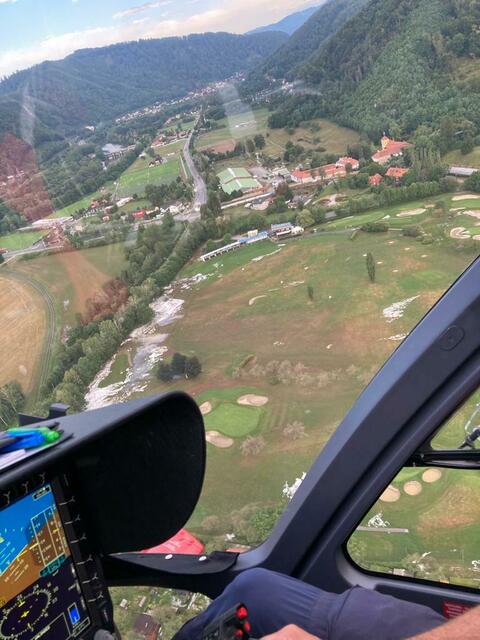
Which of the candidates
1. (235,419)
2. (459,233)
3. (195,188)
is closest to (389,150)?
(459,233)

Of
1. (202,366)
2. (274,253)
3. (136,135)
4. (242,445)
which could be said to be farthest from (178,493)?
(136,135)

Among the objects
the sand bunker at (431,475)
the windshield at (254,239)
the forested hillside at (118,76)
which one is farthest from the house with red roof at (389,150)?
the forested hillside at (118,76)

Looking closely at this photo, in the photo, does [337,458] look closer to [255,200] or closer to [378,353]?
[378,353]

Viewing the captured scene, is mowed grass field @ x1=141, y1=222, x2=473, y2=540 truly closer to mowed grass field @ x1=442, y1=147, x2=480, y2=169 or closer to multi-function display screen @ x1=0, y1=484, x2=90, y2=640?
mowed grass field @ x1=442, y1=147, x2=480, y2=169

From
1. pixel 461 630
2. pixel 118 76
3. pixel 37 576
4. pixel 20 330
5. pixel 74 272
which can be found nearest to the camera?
pixel 461 630

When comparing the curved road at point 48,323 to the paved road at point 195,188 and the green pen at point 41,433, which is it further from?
the green pen at point 41,433

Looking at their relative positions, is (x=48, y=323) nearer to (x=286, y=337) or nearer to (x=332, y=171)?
(x=286, y=337)

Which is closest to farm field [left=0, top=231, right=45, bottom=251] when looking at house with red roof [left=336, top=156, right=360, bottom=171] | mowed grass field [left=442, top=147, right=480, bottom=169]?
house with red roof [left=336, top=156, right=360, bottom=171]
